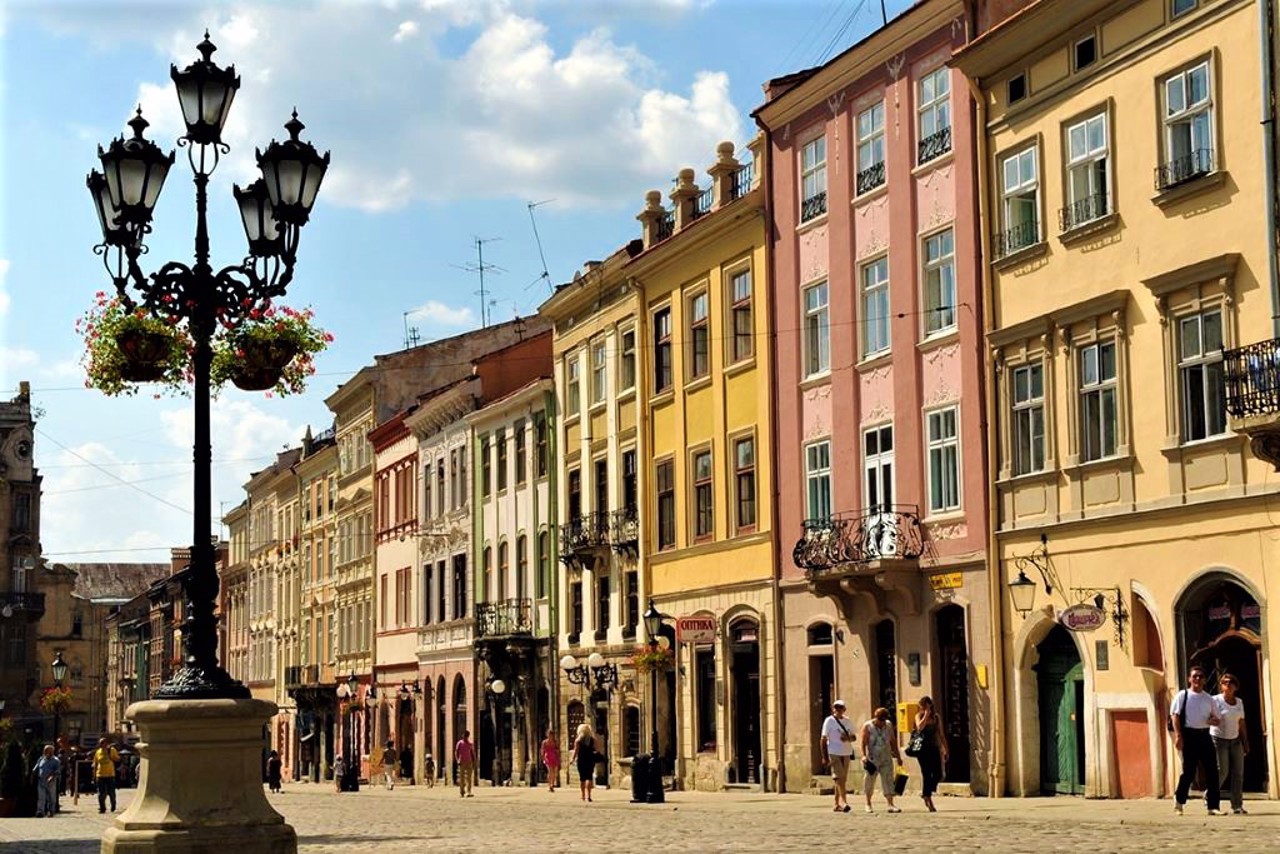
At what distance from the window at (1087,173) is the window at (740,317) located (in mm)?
11273

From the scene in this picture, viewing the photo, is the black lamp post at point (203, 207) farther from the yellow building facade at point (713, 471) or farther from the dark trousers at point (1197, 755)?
the yellow building facade at point (713, 471)

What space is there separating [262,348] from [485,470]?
41.7 meters

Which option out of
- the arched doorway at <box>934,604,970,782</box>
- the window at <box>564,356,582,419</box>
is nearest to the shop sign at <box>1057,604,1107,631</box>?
the arched doorway at <box>934,604,970,782</box>

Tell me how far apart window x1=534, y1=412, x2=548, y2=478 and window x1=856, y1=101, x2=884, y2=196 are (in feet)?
60.7

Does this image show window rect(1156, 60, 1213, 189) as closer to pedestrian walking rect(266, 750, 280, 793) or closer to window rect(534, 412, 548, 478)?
window rect(534, 412, 548, 478)

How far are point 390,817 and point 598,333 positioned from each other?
16.4 metres

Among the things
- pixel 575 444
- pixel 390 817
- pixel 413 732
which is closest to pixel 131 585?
pixel 413 732

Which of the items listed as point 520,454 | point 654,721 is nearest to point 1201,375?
point 654,721

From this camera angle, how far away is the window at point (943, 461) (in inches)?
1305

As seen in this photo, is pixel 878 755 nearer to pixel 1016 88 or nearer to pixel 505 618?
pixel 1016 88

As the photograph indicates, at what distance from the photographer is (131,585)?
165875 millimetres

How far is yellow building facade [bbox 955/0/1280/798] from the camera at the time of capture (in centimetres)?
2623

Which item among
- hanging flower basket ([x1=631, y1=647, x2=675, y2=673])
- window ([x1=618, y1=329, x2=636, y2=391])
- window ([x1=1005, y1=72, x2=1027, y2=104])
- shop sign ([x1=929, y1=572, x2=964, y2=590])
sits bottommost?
hanging flower basket ([x1=631, y1=647, x2=675, y2=673])

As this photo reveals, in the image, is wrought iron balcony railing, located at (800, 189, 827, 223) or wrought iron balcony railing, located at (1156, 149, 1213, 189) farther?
wrought iron balcony railing, located at (800, 189, 827, 223)
